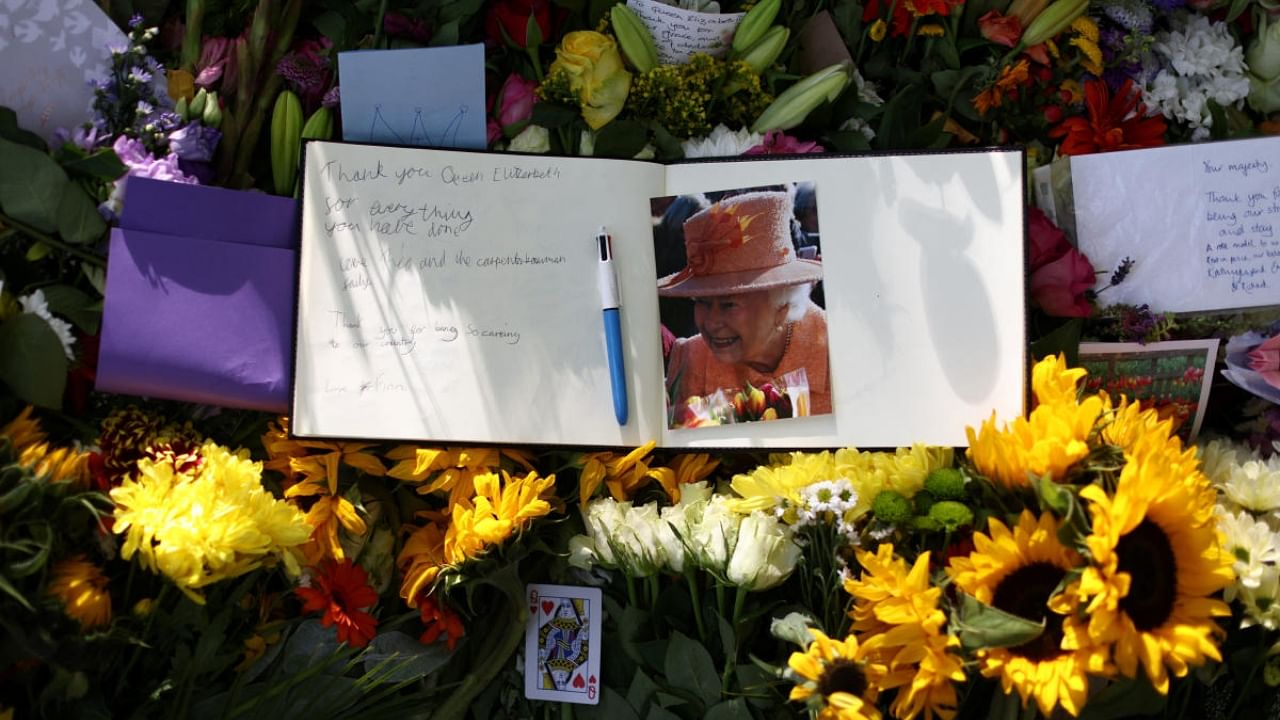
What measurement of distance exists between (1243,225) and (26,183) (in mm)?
1061

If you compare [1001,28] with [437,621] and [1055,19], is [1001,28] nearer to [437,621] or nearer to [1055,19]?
[1055,19]

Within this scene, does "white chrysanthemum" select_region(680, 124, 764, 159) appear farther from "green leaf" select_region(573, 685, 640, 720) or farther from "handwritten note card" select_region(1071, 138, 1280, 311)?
"green leaf" select_region(573, 685, 640, 720)

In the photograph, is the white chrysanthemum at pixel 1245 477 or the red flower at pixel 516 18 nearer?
the white chrysanthemum at pixel 1245 477

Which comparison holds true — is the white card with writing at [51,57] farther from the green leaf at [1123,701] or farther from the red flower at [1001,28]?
the green leaf at [1123,701]

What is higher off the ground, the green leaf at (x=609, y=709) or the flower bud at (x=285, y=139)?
the flower bud at (x=285, y=139)

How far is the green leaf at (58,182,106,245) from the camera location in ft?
2.63

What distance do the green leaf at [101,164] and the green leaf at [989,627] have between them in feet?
2.45

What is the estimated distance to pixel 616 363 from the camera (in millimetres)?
835

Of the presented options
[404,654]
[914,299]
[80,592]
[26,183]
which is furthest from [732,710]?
[26,183]

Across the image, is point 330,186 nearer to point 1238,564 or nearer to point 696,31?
point 696,31

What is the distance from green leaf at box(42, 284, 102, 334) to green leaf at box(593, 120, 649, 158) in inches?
17.8

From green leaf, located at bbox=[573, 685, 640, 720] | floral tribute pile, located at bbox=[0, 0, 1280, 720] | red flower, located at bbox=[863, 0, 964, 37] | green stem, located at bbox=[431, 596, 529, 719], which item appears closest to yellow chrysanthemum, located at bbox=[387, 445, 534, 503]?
floral tribute pile, located at bbox=[0, 0, 1280, 720]

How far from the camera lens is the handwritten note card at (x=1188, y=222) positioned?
0.88 metres

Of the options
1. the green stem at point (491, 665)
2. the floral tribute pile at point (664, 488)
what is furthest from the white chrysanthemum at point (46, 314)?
the green stem at point (491, 665)
